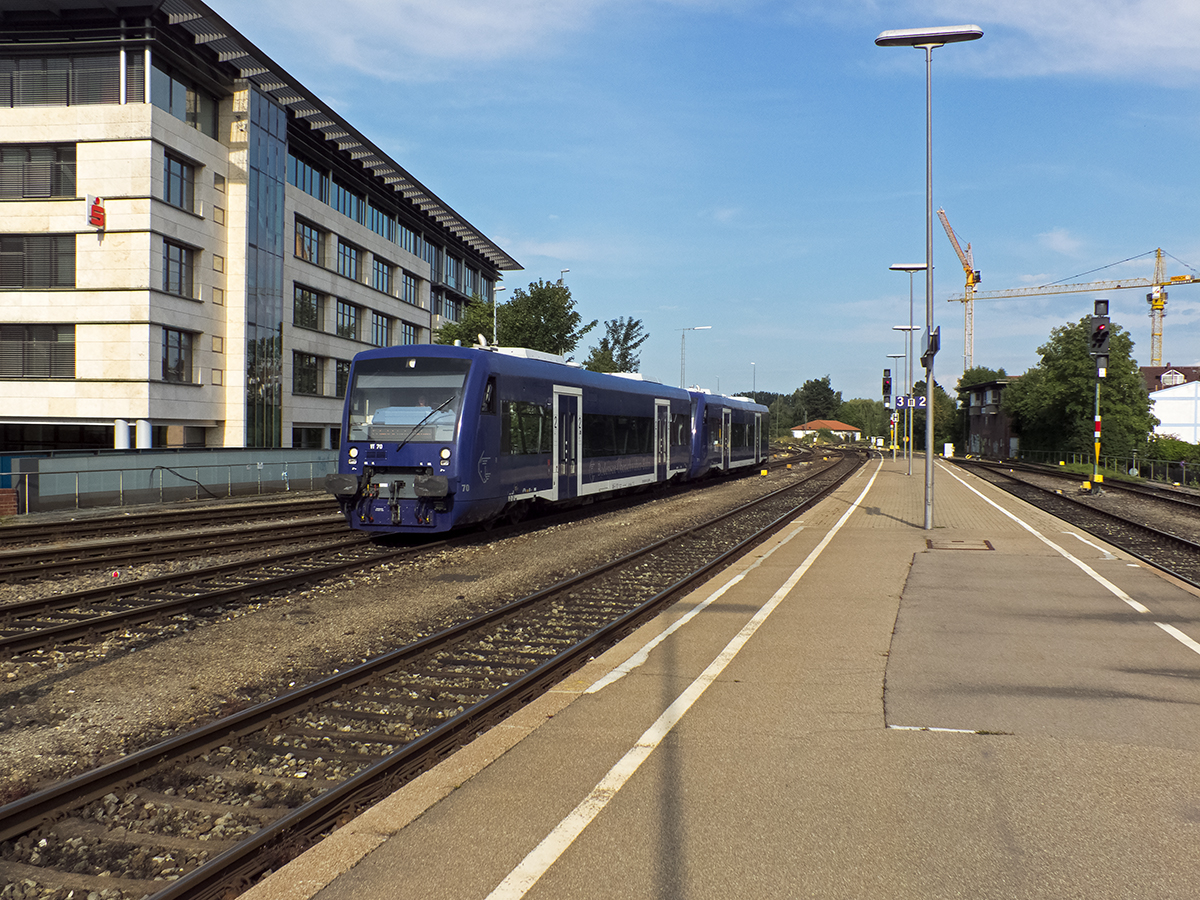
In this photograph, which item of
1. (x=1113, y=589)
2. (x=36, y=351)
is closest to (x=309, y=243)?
(x=36, y=351)

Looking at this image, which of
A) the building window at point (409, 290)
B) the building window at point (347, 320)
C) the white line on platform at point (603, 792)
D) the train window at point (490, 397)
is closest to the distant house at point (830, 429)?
the building window at point (409, 290)

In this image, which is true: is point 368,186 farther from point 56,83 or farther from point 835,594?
point 835,594

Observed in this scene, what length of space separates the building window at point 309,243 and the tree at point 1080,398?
46.2 metres

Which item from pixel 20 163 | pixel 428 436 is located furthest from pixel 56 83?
pixel 428 436

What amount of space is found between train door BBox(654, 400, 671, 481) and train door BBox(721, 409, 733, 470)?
310 inches

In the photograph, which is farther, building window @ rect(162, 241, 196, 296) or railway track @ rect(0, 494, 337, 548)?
building window @ rect(162, 241, 196, 296)

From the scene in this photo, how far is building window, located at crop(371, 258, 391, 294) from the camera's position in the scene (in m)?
49.6

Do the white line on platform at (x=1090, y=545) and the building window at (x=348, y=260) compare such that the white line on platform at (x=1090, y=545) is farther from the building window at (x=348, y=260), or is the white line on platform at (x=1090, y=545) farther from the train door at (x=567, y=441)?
the building window at (x=348, y=260)

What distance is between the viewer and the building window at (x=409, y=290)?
5353cm

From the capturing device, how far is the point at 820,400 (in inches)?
7308

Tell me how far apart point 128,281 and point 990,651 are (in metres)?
31.6

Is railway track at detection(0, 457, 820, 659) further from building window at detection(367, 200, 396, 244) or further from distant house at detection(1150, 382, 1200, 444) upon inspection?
distant house at detection(1150, 382, 1200, 444)

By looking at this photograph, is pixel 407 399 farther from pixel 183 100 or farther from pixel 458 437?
pixel 183 100

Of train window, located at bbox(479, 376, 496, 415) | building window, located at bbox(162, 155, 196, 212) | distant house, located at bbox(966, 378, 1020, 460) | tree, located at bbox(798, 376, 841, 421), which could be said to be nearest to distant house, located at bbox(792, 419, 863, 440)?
tree, located at bbox(798, 376, 841, 421)
